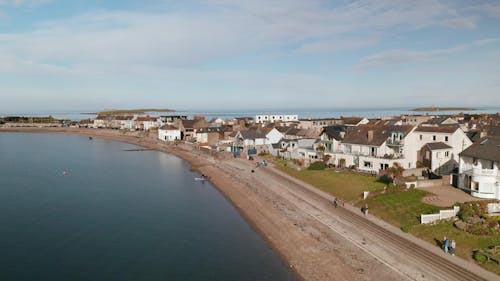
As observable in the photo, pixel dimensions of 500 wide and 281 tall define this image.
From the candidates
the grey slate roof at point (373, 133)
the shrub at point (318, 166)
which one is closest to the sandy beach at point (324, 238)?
the shrub at point (318, 166)

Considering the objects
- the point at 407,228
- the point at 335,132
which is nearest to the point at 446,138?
the point at 335,132

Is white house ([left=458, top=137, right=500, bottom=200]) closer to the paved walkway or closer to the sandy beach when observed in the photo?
the paved walkway

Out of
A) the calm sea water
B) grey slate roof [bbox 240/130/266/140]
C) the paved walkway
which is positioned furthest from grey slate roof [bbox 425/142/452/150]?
grey slate roof [bbox 240/130/266/140]

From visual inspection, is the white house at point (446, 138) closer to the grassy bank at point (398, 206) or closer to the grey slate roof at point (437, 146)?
the grey slate roof at point (437, 146)

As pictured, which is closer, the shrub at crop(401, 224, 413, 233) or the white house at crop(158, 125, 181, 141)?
the shrub at crop(401, 224, 413, 233)

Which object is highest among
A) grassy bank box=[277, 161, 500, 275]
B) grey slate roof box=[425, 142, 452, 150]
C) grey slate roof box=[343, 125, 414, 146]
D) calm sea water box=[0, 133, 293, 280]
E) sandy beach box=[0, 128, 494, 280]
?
grey slate roof box=[343, 125, 414, 146]

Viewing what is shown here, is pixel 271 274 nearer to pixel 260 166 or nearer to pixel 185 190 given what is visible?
pixel 185 190

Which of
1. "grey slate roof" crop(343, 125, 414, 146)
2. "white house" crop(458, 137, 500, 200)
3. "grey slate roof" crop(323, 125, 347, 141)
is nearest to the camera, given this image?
"white house" crop(458, 137, 500, 200)

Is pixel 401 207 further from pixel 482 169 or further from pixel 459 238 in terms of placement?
pixel 482 169
